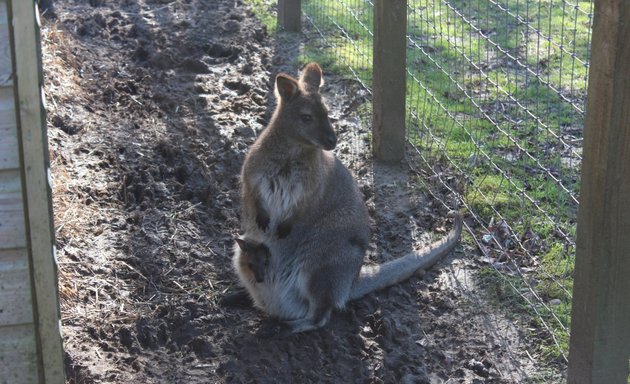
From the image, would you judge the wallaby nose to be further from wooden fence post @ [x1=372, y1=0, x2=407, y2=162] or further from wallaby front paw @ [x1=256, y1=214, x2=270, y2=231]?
wooden fence post @ [x1=372, y1=0, x2=407, y2=162]

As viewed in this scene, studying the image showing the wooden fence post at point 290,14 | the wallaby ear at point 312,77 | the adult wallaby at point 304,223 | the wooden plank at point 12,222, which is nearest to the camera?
the wooden plank at point 12,222

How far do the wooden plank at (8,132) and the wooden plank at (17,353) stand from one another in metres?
0.59

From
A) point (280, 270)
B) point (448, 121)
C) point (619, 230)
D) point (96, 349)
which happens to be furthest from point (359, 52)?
point (619, 230)

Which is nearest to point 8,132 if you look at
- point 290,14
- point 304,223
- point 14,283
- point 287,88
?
point 14,283

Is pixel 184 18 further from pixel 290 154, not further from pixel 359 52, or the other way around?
pixel 290 154

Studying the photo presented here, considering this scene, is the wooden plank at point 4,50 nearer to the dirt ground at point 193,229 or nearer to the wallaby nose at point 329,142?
the dirt ground at point 193,229

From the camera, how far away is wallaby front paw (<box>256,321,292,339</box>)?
15.4 ft

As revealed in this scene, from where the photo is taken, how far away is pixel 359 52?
320 inches

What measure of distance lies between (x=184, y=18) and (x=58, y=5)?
3.91 ft

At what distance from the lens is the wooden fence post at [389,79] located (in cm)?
622

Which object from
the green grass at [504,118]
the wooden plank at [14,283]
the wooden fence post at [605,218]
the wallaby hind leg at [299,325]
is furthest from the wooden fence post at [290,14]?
the wooden plank at [14,283]

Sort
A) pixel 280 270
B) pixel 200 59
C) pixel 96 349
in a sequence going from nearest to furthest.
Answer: pixel 96 349
pixel 280 270
pixel 200 59

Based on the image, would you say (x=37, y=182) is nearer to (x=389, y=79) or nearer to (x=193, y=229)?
(x=193, y=229)

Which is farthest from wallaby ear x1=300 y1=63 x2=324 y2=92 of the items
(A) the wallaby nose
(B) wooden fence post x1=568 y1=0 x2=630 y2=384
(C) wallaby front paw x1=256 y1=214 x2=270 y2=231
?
(B) wooden fence post x1=568 y1=0 x2=630 y2=384
